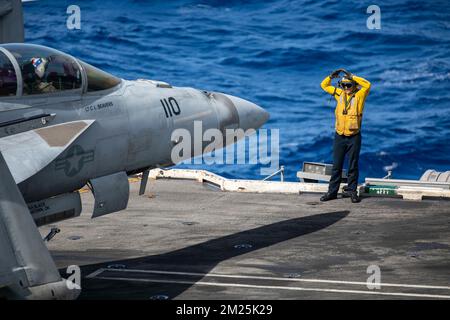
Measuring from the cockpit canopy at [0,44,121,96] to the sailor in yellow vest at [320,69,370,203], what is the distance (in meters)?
6.30

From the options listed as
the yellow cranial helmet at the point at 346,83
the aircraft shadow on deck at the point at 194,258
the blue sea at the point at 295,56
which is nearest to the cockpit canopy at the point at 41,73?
the aircraft shadow on deck at the point at 194,258

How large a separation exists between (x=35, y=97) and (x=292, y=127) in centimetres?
3542

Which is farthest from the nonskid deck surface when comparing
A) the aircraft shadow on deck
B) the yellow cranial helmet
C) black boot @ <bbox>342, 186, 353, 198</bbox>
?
the yellow cranial helmet

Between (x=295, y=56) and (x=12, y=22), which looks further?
(x=295, y=56)

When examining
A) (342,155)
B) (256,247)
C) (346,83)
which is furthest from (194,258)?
(346,83)

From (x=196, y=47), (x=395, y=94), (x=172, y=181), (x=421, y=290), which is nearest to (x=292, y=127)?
(x=395, y=94)

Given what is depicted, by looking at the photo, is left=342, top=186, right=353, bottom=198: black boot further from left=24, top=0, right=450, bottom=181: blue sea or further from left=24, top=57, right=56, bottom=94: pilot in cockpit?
left=24, top=0, right=450, bottom=181: blue sea

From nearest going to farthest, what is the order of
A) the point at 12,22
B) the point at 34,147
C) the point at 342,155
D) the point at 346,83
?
the point at 34,147 < the point at 346,83 < the point at 342,155 < the point at 12,22

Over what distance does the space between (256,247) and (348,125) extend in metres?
4.39

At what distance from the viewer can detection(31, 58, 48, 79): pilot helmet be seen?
12.2 meters

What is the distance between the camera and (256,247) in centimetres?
1482

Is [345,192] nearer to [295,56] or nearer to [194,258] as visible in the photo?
[194,258]

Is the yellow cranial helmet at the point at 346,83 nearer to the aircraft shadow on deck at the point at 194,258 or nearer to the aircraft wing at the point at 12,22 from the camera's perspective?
the aircraft shadow on deck at the point at 194,258
